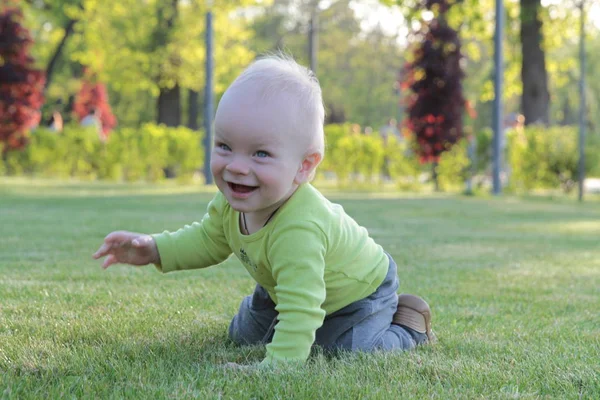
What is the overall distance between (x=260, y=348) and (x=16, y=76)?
1473 centimetres

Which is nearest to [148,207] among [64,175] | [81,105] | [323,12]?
[64,175]

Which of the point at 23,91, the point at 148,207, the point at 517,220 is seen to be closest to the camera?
the point at 517,220

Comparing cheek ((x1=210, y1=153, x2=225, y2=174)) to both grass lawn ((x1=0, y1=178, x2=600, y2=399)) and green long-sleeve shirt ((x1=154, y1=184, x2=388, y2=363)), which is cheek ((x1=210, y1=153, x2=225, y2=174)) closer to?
green long-sleeve shirt ((x1=154, y1=184, x2=388, y2=363))

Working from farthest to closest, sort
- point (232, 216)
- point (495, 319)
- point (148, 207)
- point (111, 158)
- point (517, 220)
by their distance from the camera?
1. point (111, 158)
2. point (148, 207)
3. point (517, 220)
4. point (495, 319)
5. point (232, 216)

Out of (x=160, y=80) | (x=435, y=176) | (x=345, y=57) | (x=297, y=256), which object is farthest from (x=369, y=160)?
(x=345, y=57)

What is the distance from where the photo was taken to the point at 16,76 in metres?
16.5

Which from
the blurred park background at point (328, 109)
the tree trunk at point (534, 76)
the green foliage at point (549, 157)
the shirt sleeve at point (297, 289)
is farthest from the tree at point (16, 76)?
the shirt sleeve at point (297, 289)

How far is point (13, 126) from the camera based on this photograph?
58.3 ft

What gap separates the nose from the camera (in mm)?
2736

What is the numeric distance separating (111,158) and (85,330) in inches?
690

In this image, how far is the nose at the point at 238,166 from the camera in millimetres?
2736

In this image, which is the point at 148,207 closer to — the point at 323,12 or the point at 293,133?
the point at 293,133

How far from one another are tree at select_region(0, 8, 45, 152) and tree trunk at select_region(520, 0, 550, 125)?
11.2m

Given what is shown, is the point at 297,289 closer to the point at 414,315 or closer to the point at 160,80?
the point at 414,315
